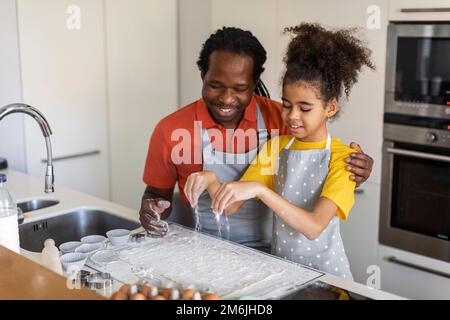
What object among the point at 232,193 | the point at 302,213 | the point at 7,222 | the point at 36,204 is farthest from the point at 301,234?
the point at 36,204

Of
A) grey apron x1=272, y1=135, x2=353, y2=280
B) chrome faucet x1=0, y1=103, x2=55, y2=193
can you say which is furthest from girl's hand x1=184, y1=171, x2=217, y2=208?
chrome faucet x1=0, y1=103, x2=55, y2=193

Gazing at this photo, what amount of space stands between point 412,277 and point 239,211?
1.01 metres

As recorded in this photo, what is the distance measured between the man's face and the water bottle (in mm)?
594

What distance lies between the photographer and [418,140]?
2330 mm

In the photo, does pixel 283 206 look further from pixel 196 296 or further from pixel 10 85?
pixel 10 85

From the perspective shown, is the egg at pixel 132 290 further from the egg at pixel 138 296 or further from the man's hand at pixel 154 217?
the man's hand at pixel 154 217

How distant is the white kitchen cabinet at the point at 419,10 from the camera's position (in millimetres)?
2160

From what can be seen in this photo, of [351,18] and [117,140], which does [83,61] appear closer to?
[117,140]

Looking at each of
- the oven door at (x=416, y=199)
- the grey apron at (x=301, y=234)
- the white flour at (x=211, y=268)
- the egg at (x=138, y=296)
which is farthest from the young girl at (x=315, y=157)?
the oven door at (x=416, y=199)

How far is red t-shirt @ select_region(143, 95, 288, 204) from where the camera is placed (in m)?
1.79

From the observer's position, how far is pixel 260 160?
5.49ft

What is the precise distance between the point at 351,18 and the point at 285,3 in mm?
349

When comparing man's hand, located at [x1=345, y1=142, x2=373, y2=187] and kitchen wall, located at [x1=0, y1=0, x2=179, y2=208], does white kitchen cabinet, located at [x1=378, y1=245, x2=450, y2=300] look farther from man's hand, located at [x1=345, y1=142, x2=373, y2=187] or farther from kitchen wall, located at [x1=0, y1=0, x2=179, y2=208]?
kitchen wall, located at [x1=0, y1=0, x2=179, y2=208]
